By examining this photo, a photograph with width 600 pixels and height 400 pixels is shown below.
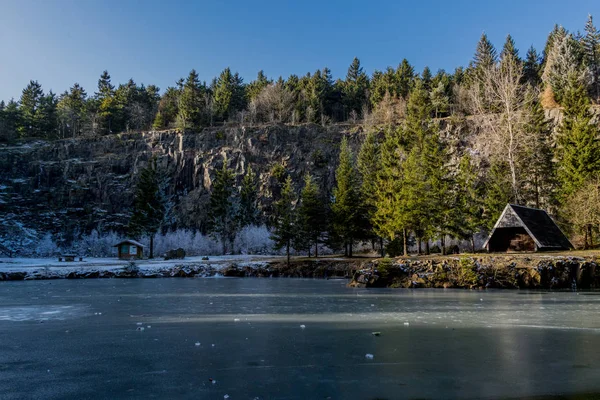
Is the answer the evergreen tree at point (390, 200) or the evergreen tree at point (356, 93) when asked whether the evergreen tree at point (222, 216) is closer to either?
the evergreen tree at point (390, 200)

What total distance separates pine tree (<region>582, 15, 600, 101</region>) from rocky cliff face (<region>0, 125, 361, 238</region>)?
157ft

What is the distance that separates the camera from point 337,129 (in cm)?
8838

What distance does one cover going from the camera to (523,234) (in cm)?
3170

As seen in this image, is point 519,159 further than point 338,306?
Yes

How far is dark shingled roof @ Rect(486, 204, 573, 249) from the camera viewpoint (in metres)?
29.4

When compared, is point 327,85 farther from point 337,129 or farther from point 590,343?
point 590,343

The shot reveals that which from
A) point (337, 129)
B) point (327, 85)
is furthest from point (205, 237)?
point (327, 85)

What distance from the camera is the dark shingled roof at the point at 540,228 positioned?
1159 inches

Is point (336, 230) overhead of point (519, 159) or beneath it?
beneath

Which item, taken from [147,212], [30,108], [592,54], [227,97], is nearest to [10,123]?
[30,108]

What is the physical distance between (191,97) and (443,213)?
71.0m

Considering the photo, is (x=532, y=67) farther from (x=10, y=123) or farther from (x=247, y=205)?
(x=10, y=123)

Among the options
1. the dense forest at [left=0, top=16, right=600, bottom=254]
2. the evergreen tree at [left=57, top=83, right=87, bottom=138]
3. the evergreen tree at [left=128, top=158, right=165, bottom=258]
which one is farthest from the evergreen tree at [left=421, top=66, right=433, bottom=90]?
the evergreen tree at [left=57, top=83, right=87, bottom=138]

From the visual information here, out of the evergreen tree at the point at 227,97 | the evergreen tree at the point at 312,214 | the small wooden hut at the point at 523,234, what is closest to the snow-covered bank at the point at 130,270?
the evergreen tree at the point at 312,214
